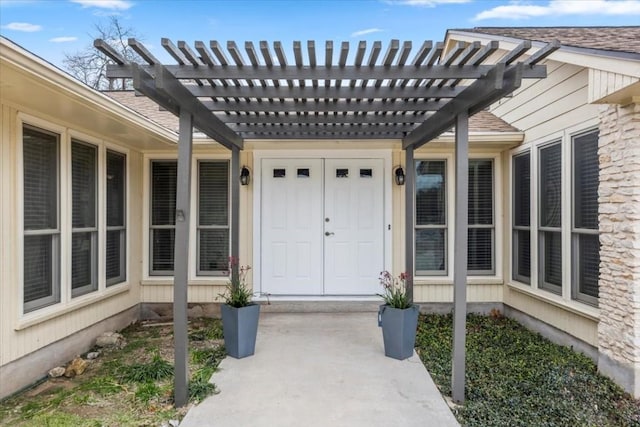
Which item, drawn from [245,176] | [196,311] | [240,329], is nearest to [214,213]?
[245,176]

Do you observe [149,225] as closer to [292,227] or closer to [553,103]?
[292,227]

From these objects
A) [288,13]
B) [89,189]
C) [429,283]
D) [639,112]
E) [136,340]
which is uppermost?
[288,13]

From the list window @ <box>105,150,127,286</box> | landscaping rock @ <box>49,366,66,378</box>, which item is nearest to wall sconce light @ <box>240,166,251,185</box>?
window @ <box>105,150,127,286</box>

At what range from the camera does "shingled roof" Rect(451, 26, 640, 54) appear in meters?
3.38

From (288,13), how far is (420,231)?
8.38m

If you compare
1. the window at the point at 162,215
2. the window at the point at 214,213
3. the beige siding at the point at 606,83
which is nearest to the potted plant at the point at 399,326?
the beige siding at the point at 606,83

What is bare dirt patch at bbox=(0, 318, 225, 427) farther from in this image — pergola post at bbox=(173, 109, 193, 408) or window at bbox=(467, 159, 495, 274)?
window at bbox=(467, 159, 495, 274)

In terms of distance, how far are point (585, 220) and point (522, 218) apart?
126 cm

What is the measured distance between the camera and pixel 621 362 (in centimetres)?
322

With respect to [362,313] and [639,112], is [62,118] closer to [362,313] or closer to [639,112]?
[362,313]

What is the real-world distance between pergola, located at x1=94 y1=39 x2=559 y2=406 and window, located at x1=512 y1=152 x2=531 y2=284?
1868mm

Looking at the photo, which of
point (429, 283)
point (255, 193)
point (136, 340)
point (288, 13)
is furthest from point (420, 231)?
point (288, 13)

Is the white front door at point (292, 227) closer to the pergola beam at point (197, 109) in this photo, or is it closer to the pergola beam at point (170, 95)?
the pergola beam at point (197, 109)

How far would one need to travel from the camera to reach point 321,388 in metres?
3.21
